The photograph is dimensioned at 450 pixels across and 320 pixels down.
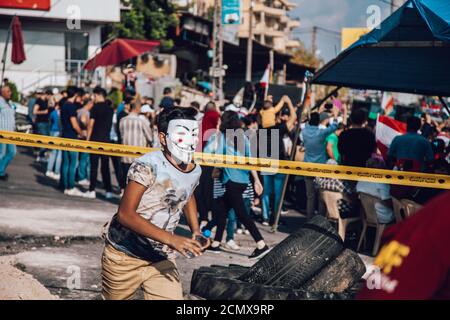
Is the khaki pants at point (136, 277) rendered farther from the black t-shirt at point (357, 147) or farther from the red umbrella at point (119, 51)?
the red umbrella at point (119, 51)

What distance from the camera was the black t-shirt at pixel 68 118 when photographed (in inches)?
571

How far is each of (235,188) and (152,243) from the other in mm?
5269

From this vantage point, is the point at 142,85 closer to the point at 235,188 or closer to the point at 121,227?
the point at 235,188

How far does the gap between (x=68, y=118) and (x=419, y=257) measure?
40.8 ft

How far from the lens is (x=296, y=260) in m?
6.78

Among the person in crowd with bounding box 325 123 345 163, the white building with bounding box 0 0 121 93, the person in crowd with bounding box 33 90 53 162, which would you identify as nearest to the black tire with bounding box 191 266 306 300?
the person in crowd with bounding box 325 123 345 163

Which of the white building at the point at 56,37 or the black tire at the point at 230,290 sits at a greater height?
the white building at the point at 56,37

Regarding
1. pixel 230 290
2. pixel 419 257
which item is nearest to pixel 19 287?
pixel 230 290

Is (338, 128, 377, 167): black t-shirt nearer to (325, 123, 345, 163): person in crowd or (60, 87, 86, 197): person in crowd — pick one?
(325, 123, 345, 163): person in crowd

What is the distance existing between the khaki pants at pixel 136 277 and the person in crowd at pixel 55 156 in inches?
437

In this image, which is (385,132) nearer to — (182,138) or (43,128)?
(182,138)

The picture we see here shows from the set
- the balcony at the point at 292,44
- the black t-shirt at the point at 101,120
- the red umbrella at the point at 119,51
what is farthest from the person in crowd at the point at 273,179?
the balcony at the point at 292,44

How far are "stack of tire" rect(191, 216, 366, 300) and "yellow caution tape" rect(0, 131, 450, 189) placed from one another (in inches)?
63.7


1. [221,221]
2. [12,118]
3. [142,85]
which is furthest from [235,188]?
[142,85]
